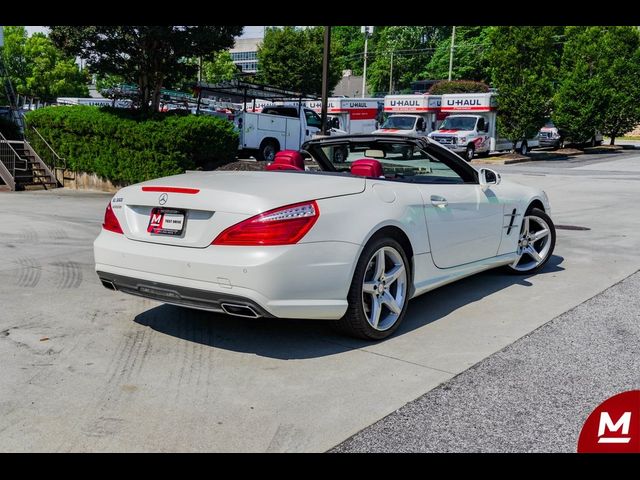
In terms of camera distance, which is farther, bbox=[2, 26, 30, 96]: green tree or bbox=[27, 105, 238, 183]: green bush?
bbox=[2, 26, 30, 96]: green tree

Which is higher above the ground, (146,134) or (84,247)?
(146,134)

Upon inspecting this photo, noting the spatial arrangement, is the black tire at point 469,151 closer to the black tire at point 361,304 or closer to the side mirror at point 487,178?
the side mirror at point 487,178

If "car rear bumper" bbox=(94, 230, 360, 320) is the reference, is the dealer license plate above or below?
above

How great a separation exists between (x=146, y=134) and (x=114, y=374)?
12.0 m

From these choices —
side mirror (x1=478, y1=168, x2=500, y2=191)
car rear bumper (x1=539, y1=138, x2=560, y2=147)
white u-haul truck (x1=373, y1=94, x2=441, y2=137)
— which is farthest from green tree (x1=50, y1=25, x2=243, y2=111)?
car rear bumper (x1=539, y1=138, x2=560, y2=147)

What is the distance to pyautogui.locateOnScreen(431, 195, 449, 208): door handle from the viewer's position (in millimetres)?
4934

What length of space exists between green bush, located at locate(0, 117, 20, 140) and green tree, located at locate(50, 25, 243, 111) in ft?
14.1

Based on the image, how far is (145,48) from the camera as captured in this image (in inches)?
657

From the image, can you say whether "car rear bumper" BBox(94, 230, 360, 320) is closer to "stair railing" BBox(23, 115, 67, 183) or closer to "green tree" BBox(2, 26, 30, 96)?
"stair railing" BBox(23, 115, 67, 183)

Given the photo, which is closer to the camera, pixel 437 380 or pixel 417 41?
pixel 437 380
